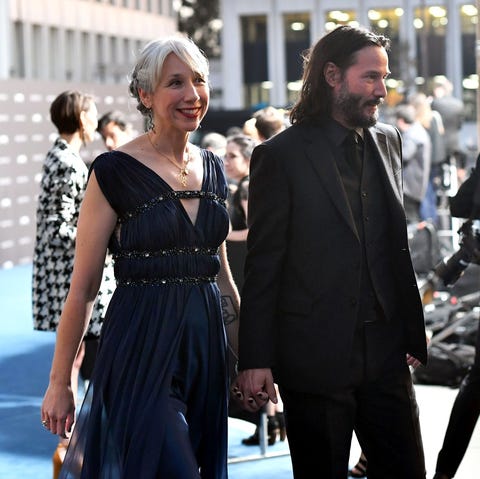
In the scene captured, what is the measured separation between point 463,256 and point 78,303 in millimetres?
2699

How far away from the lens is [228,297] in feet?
15.3

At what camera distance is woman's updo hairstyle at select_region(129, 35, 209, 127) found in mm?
4301

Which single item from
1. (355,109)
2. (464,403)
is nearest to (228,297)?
(355,109)

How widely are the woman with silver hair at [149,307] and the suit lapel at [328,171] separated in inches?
16.2

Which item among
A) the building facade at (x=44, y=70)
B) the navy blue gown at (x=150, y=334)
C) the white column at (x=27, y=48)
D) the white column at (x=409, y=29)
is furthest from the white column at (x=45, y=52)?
the navy blue gown at (x=150, y=334)

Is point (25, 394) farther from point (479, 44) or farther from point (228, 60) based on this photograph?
point (228, 60)

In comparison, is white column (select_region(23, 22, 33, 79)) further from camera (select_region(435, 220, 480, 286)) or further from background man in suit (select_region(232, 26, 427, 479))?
background man in suit (select_region(232, 26, 427, 479))

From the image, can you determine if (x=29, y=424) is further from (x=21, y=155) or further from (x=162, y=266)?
(x=21, y=155)

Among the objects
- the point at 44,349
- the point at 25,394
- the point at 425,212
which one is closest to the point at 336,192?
the point at 25,394

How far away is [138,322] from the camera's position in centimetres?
427

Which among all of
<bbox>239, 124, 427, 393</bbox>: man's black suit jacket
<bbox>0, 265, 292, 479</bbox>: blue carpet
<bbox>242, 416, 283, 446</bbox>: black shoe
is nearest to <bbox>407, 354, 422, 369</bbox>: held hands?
<bbox>239, 124, 427, 393</bbox>: man's black suit jacket

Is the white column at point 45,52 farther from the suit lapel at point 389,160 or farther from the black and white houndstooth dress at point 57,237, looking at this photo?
the suit lapel at point 389,160

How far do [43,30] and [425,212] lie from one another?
3283cm

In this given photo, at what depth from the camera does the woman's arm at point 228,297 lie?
4.63 m
